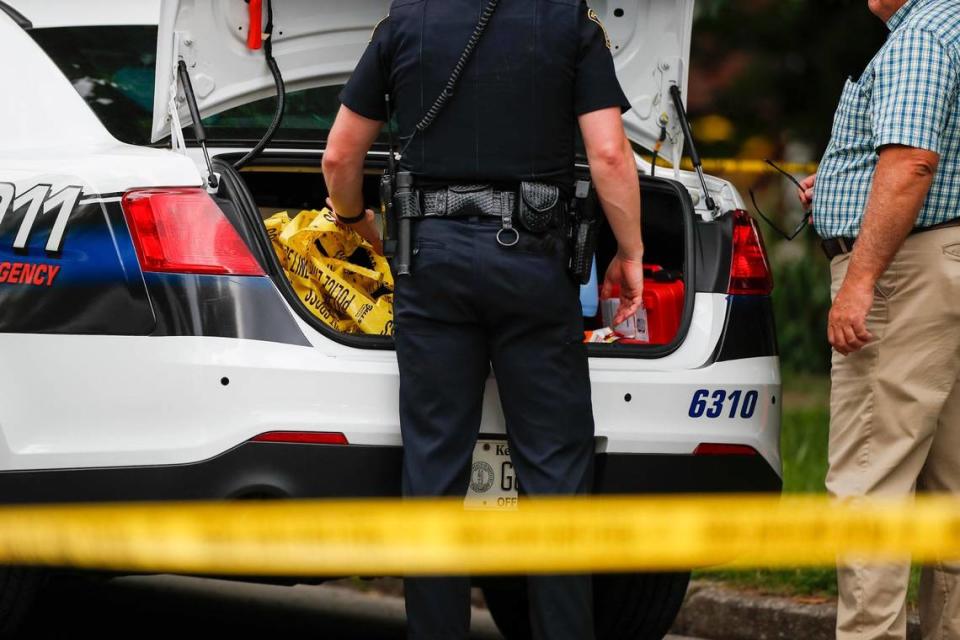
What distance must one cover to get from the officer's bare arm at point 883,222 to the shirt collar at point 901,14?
16.4 inches

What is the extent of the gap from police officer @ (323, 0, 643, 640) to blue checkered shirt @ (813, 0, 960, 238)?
63 centimetres

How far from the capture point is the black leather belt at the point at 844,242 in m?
4.12

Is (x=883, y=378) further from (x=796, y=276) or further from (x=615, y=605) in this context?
(x=796, y=276)

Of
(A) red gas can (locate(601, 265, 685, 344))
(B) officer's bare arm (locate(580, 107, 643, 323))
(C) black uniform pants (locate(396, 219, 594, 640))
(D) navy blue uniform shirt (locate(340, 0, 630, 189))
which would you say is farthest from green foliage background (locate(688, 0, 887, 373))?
(C) black uniform pants (locate(396, 219, 594, 640))

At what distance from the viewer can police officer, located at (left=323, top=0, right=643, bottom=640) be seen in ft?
12.7

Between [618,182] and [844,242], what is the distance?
734 millimetres

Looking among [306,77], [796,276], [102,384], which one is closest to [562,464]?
[102,384]

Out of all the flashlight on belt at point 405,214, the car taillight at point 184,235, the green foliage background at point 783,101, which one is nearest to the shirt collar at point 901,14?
the flashlight on belt at point 405,214

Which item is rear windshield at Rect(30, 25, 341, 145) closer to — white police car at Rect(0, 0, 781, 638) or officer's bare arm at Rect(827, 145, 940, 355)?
white police car at Rect(0, 0, 781, 638)

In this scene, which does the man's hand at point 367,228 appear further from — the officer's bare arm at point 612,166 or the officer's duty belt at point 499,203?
the officer's bare arm at point 612,166

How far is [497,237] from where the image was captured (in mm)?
3861

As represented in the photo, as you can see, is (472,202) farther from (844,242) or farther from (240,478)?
(844,242)

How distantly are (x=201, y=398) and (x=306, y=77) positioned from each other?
4.26 ft

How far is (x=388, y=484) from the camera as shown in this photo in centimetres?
395
